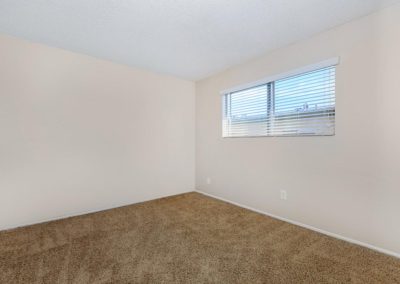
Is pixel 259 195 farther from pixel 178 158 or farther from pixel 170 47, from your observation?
pixel 170 47

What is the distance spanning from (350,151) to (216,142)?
1906mm

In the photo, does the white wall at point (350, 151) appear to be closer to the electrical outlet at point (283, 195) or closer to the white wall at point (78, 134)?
the electrical outlet at point (283, 195)

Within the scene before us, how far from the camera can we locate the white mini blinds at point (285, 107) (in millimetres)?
2096

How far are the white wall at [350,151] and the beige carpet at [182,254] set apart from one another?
0.25 metres

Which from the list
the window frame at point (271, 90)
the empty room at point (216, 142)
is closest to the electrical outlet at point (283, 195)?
the empty room at point (216, 142)

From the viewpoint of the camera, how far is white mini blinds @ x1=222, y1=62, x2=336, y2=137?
6.88ft

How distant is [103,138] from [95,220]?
3.63 ft

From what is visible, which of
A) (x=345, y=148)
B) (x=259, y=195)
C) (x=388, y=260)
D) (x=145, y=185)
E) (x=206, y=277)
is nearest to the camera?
(x=206, y=277)

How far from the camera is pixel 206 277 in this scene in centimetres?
145

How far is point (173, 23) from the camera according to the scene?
76.0 inches

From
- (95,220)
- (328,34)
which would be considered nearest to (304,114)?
(328,34)

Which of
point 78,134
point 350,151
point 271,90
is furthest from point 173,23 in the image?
point 350,151

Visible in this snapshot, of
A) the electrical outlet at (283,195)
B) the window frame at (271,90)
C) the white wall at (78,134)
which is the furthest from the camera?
the electrical outlet at (283,195)

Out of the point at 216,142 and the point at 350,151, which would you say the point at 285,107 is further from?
the point at 216,142
